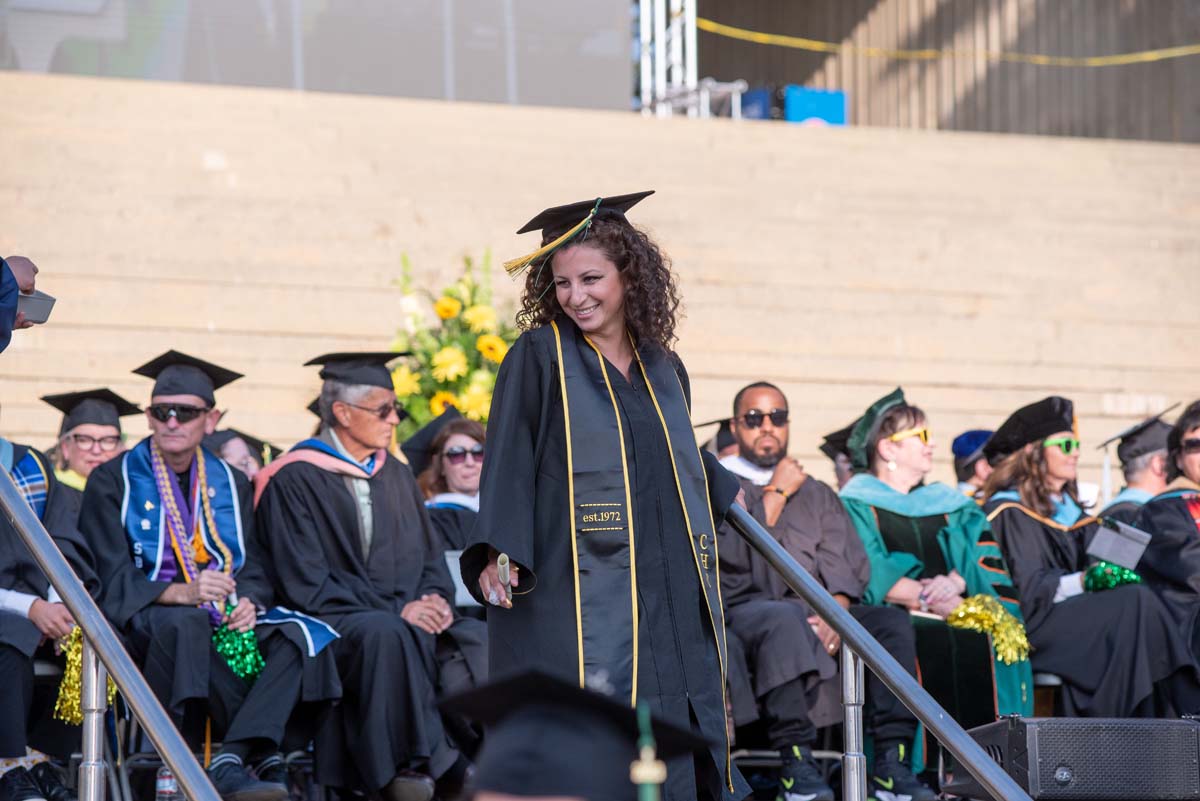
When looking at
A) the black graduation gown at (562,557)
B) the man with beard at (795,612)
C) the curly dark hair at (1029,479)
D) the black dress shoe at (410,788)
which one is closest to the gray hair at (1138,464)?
the curly dark hair at (1029,479)

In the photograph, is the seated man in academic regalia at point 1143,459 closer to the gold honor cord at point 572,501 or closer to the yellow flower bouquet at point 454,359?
the yellow flower bouquet at point 454,359

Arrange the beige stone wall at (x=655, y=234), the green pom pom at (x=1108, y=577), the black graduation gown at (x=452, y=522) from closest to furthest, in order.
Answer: the green pom pom at (x=1108, y=577), the black graduation gown at (x=452, y=522), the beige stone wall at (x=655, y=234)

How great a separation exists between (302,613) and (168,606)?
444 millimetres

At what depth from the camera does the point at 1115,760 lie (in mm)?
4793

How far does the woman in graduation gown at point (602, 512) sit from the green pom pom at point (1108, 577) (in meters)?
3.06

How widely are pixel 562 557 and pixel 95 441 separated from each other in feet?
12.4

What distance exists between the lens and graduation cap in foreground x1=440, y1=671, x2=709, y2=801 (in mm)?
1820

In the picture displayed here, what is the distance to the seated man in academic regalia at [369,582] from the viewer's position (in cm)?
529

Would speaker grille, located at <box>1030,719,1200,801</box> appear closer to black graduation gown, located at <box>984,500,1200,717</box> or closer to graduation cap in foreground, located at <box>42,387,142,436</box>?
black graduation gown, located at <box>984,500,1200,717</box>

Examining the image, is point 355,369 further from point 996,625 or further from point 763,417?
point 996,625

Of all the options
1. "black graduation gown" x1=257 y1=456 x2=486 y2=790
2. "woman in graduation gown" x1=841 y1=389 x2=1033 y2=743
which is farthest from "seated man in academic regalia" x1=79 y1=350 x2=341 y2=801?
"woman in graduation gown" x1=841 y1=389 x2=1033 y2=743

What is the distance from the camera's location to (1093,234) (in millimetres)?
11375

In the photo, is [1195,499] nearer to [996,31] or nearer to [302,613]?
[302,613]

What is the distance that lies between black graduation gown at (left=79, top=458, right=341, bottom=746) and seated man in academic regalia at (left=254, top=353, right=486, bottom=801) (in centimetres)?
16
